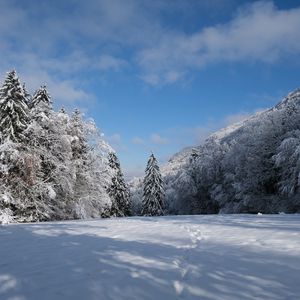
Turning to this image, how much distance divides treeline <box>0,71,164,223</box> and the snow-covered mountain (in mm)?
17137

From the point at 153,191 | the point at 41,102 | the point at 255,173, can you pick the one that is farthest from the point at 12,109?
the point at 153,191

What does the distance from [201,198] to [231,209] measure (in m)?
10.7

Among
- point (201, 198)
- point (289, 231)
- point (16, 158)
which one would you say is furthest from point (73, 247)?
point (201, 198)

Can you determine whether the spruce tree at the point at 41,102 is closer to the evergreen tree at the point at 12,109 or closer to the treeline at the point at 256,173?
the evergreen tree at the point at 12,109

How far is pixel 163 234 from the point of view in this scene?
34.4 feet

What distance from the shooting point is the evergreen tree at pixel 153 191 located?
165 feet

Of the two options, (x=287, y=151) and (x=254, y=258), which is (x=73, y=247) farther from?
(x=287, y=151)

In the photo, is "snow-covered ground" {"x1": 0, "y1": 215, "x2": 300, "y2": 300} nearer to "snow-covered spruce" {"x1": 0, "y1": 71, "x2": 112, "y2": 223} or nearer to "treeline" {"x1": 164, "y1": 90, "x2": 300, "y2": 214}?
"snow-covered spruce" {"x1": 0, "y1": 71, "x2": 112, "y2": 223}

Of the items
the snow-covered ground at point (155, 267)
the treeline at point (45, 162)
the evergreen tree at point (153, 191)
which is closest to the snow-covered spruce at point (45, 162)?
the treeline at point (45, 162)

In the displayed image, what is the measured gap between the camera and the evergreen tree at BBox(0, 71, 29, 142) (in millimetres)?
23234

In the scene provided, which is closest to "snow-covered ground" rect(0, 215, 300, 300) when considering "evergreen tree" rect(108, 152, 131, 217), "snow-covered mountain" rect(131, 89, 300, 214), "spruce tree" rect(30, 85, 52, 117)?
"spruce tree" rect(30, 85, 52, 117)

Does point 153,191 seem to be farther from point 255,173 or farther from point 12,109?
point 12,109

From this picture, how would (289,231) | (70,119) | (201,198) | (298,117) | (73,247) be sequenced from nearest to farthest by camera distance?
1. (73,247)
2. (289,231)
3. (70,119)
4. (298,117)
5. (201,198)

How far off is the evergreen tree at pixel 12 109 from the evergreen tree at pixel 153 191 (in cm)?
2882
